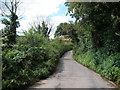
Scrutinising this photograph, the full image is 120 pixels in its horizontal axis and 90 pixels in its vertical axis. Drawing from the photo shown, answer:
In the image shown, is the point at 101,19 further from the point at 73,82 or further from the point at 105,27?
the point at 73,82

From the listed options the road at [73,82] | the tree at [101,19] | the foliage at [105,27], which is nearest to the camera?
the road at [73,82]

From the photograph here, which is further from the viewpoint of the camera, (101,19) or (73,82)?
(101,19)

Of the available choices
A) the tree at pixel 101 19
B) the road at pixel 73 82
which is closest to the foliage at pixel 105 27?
the tree at pixel 101 19

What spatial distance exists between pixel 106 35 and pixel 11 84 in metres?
6.41

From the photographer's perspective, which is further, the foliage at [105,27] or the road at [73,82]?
the foliage at [105,27]

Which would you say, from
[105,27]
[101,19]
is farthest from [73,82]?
[105,27]

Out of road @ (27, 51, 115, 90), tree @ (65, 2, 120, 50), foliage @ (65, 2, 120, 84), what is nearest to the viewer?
road @ (27, 51, 115, 90)

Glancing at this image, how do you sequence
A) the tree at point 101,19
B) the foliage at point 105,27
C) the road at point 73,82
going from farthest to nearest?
the tree at point 101,19 → the foliage at point 105,27 → the road at point 73,82

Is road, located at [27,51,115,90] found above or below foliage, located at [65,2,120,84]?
below

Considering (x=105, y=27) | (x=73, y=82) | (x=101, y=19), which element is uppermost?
(x=101, y=19)

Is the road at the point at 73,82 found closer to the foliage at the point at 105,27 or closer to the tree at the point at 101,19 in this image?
the foliage at the point at 105,27

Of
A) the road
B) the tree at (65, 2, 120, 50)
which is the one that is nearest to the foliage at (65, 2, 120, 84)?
the tree at (65, 2, 120, 50)

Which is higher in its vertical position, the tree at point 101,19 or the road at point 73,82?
→ the tree at point 101,19

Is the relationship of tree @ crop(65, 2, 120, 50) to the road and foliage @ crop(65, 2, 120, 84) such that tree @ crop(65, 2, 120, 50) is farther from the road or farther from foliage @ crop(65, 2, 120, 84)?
the road
